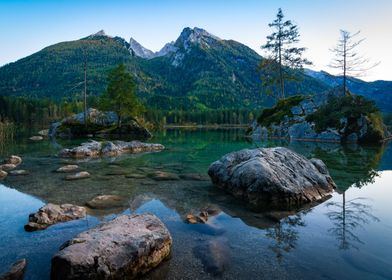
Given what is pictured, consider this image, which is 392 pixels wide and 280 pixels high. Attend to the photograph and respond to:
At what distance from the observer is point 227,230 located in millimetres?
9305

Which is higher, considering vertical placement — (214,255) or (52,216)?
(52,216)

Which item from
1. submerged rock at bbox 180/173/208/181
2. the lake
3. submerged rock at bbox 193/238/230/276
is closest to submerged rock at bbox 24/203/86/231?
the lake

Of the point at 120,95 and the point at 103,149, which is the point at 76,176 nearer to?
the point at 103,149

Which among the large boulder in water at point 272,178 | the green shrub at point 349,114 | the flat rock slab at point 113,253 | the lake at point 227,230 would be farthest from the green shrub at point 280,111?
the flat rock slab at point 113,253

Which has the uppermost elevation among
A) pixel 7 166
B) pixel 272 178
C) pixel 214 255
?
pixel 272 178

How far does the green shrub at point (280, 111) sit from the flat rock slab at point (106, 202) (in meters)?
43.5

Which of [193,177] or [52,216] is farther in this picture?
[193,177]

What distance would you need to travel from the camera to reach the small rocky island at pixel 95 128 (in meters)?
56.1

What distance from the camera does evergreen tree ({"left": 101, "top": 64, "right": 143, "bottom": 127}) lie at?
56.8 meters

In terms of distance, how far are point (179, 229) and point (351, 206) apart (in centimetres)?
764

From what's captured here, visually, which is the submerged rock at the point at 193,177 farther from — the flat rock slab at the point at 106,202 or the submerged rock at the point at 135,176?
the flat rock slab at the point at 106,202

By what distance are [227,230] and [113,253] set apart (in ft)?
13.8

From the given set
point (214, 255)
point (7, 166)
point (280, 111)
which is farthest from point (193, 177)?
point (280, 111)

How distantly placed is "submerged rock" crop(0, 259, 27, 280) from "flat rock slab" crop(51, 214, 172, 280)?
2.81 ft
